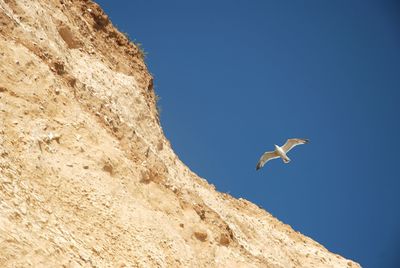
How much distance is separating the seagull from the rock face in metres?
6.89

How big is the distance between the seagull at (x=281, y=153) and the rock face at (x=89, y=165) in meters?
6.89

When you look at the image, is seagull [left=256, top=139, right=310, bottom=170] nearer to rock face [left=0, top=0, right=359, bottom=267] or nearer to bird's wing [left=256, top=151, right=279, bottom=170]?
bird's wing [left=256, top=151, right=279, bottom=170]

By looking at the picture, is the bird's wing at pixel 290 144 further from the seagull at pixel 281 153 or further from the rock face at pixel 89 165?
the rock face at pixel 89 165

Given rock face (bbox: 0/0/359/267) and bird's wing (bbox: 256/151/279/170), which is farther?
bird's wing (bbox: 256/151/279/170)

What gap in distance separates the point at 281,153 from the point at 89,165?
51.2 ft

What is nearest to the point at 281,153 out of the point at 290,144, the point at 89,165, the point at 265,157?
the point at 290,144

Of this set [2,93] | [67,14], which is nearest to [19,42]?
[2,93]

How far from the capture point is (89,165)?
1482cm

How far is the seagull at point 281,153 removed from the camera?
28078mm

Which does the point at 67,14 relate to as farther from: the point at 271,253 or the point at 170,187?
the point at 271,253

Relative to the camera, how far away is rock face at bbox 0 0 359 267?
11992 mm

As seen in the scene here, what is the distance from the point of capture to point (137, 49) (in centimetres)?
2302

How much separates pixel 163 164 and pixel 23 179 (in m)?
6.72

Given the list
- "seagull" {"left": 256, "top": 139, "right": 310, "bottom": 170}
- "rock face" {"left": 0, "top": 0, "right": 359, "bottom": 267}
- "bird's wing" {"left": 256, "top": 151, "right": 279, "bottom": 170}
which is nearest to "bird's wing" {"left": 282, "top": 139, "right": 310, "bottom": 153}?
"seagull" {"left": 256, "top": 139, "right": 310, "bottom": 170}
